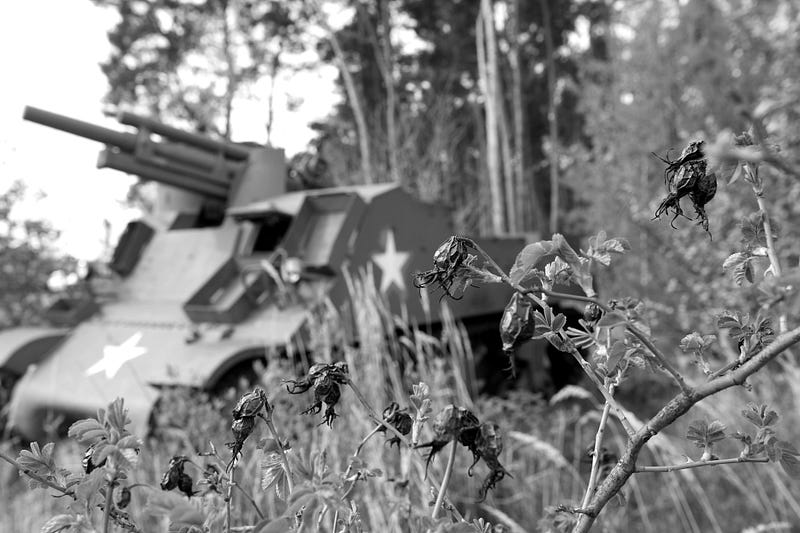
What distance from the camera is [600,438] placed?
2.57 feet

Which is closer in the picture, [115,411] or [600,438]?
[115,411]

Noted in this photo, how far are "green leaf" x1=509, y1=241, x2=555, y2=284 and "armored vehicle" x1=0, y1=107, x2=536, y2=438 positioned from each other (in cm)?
341

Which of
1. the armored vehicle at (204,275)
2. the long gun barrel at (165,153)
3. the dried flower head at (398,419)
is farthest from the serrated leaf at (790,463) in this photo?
the long gun barrel at (165,153)

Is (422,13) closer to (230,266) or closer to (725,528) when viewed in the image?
(230,266)

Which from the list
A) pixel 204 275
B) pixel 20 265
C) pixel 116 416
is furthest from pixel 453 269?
pixel 20 265

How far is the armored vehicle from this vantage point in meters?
4.47

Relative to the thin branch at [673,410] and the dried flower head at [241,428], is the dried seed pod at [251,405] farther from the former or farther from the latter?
the thin branch at [673,410]

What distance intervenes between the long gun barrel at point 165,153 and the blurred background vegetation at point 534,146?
3.26 feet

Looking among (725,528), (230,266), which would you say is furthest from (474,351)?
(725,528)

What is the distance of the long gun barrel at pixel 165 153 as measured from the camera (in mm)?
4910

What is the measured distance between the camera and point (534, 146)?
17656 mm

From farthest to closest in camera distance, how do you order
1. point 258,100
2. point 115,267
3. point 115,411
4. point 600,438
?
point 258,100, point 115,267, point 600,438, point 115,411

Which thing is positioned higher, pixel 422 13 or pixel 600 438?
pixel 422 13

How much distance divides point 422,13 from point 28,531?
525 inches
